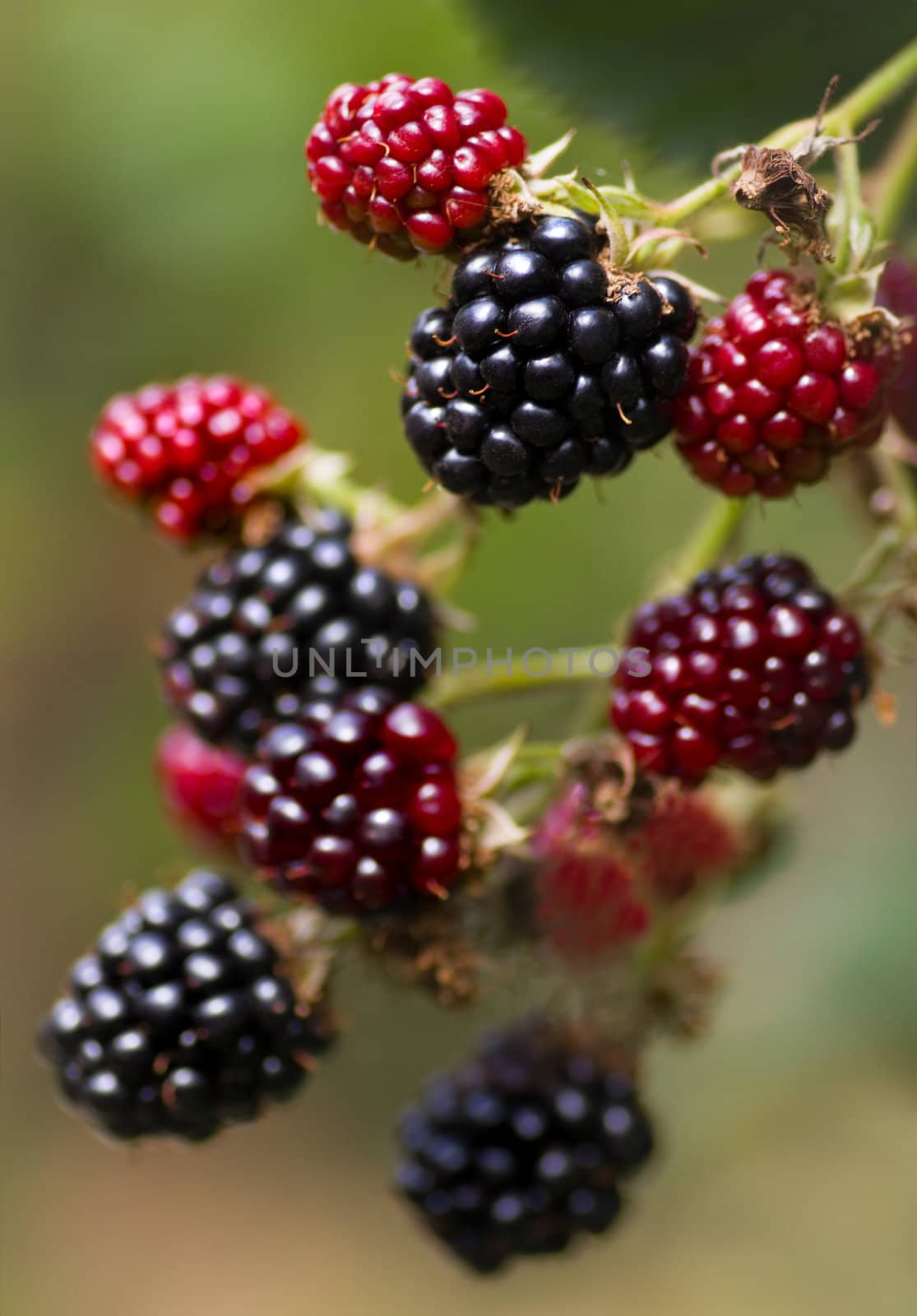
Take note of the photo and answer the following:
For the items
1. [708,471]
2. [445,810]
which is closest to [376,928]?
[445,810]

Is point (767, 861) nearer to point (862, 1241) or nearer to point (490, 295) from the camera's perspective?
point (490, 295)

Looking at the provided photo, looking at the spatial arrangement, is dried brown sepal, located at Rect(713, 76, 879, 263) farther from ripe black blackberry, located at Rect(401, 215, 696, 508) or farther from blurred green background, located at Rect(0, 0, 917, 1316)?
blurred green background, located at Rect(0, 0, 917, 1316)

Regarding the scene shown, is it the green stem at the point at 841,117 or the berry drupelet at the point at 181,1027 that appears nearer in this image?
the green stem at the point at 841,117

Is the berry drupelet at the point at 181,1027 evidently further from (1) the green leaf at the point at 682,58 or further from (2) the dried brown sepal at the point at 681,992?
(1) the green leaf at the point at 682,58

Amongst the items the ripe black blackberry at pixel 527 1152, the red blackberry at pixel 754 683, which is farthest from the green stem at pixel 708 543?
the ripe black blackberry at pixel 527 1152

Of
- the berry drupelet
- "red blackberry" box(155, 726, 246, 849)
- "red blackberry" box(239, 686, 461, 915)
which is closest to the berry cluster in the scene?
"red blackberry" box(239, 686, 461, 915)

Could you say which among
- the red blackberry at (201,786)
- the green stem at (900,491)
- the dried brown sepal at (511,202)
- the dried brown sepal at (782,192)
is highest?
the dried brown sepal at (782,192)

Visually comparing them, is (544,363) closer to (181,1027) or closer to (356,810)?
(356,810)
